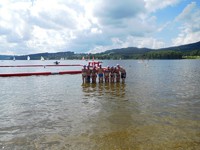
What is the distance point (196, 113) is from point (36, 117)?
33.9 ft

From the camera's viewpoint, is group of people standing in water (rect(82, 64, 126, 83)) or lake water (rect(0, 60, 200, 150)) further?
group of people standing in water (rect(82, 64, 126, 83))

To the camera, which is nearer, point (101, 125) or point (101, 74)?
point (101, 125)

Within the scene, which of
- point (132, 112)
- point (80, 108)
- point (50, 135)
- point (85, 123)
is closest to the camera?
point (50, 135)

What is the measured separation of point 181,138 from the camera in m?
10.8

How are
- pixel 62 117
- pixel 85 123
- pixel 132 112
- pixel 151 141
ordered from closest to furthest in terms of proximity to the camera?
1. pixel 151 141
2. pixel 85 123
3. pixel 62 117
4. pixel 132 112

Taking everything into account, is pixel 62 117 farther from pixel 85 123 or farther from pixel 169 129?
pixel 169 129

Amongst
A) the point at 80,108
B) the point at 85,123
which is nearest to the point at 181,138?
the point at 85,123

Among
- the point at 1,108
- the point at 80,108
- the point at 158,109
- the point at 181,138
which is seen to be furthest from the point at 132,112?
the point at 1,108

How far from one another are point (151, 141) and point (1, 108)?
478 inches

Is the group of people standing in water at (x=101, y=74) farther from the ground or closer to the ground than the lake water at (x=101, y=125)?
farther from the ground

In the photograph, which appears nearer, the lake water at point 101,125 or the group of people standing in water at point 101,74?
the lake water at point 101,125

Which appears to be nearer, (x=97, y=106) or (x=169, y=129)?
(x=169, y=129)

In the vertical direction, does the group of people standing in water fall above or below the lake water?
above

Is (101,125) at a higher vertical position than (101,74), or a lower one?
lower
